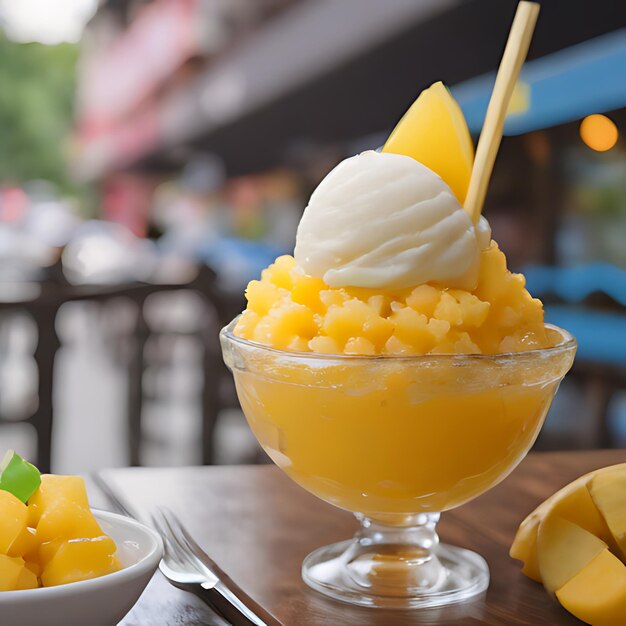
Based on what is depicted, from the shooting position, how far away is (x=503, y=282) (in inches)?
37.9

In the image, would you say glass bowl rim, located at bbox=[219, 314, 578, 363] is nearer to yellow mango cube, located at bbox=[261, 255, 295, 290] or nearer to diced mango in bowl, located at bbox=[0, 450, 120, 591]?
yellow mango cube, located at bbox=[261, 255, 295, 290]

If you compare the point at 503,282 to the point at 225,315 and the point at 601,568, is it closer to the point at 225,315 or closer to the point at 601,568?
the point at 601,568

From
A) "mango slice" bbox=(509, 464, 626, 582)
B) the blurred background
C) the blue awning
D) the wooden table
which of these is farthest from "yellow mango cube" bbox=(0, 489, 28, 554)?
the blue awning

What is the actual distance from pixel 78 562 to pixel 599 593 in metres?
0.45

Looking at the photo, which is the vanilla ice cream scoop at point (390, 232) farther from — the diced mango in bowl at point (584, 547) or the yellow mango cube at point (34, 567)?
the yellow mango cube at point (34, 567)

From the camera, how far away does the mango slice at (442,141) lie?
1.01m

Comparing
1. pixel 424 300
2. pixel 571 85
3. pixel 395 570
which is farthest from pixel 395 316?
pixel 571 85

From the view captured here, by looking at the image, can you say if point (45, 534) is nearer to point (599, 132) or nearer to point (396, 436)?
point (396, 436)

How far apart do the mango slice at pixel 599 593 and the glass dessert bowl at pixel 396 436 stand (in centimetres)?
10

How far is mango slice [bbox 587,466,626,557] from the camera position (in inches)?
36.2

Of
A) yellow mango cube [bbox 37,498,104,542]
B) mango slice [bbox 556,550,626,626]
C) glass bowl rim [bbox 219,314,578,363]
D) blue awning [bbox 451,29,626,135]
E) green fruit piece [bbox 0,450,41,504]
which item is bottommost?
mango slice [bbox 556,550,626,626]

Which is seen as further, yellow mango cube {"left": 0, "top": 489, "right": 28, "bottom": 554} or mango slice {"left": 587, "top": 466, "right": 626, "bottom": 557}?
mango slice {"left": 587, "top": 466, "right": 626, "bottom": 557}

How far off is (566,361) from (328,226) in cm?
27

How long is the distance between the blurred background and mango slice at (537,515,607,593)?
1495 mm
